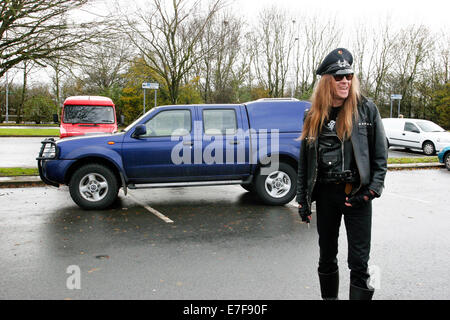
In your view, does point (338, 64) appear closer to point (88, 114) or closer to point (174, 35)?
point (88, 114)

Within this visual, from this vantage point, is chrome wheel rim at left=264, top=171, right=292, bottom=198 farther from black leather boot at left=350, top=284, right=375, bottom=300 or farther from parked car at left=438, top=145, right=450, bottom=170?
parked car at left=438, top=145, right=450, bottom=170

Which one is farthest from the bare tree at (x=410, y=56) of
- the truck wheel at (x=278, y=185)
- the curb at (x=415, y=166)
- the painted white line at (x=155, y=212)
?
the painted white line at (x=155, y=212)

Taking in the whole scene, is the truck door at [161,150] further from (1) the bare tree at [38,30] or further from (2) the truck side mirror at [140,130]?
(1) the bare tree at [38,30]

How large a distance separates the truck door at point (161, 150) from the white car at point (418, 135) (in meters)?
14.9

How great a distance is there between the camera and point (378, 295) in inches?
142

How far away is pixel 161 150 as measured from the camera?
707cm

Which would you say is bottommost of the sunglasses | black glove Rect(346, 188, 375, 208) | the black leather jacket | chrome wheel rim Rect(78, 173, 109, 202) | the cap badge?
chrome wheel rim Rect(78, 173, 109, 202)

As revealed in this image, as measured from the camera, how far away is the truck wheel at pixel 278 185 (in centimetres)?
739

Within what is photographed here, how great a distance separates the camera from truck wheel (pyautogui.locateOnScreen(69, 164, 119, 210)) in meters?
6.93

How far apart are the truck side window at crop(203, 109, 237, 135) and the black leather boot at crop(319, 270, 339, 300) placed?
436 cm

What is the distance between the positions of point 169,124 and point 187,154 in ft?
2.17

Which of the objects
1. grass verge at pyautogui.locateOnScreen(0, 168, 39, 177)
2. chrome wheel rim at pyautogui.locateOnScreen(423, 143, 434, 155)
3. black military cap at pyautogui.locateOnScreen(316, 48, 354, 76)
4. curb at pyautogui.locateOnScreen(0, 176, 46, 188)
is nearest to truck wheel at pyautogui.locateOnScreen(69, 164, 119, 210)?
curb at pyautogui.locateOnScreen(0, 176, 46, 188)

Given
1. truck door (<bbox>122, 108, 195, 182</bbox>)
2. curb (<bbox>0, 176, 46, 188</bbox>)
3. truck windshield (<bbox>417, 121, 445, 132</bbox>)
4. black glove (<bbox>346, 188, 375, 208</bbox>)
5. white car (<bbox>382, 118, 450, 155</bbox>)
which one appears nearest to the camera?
black glove (<bbox>346, 188, 375, 208</bbox>)

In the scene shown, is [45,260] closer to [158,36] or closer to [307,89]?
[158,36]
